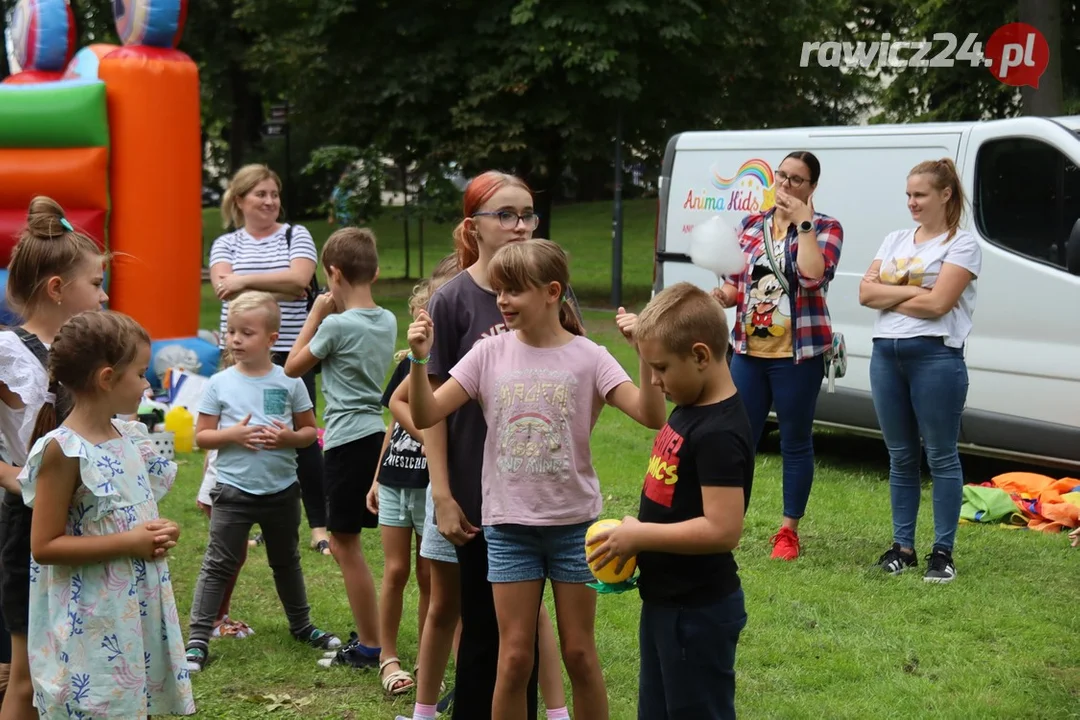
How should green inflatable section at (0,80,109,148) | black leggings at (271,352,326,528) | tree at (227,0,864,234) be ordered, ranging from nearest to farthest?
black leggings at (271,352,326,528)
green inflatable section at (0,80,109,148)
tree at (227,0,864,234)

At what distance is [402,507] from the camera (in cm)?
456

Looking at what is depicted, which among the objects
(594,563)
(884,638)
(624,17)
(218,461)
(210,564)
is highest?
(624,17)

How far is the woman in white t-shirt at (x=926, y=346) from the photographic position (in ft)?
19.2

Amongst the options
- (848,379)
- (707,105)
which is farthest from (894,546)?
(707,105)

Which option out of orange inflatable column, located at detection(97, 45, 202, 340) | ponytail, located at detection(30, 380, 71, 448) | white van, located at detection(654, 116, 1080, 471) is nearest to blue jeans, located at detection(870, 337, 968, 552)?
white van, located at detection(654, 116, 1080, 471)

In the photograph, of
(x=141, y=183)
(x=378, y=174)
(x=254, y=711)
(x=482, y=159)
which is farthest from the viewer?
(x=378, y=174)

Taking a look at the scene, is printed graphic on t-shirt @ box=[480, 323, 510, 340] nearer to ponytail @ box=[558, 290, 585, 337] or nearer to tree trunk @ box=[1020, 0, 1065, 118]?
ponytail @ box=[558, 290, 585, 337]

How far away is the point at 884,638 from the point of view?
5.23 m

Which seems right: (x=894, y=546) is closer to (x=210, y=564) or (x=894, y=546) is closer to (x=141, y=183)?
(x=210, y=564)

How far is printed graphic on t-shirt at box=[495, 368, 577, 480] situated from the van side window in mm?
5056

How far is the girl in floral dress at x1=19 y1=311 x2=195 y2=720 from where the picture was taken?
3260 mm

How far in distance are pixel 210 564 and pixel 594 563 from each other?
2374mm

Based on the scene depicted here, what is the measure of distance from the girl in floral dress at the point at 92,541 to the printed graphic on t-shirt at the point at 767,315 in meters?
3.60

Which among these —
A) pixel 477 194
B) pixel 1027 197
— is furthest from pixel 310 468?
pixel 1027 197
